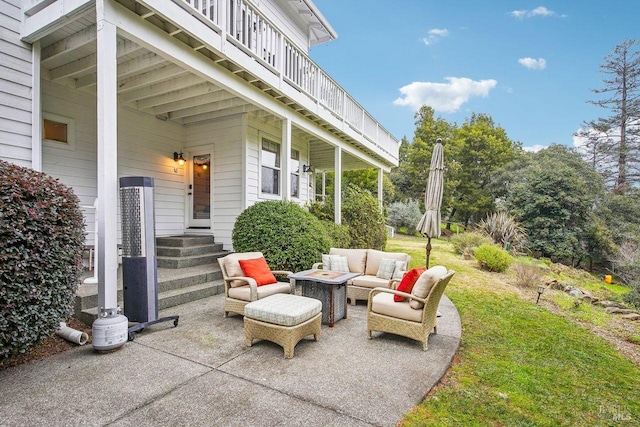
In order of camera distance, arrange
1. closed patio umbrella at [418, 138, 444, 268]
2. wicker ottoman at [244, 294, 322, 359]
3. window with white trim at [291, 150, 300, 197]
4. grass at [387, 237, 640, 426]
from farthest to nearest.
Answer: window with white trim at [291, 150, 300, 197] < closed patio umbrella at [418, 138, 444, 268] < wicker ottoman at [244, 294, 322, 359] < grass at [387, 237, 640, 426]

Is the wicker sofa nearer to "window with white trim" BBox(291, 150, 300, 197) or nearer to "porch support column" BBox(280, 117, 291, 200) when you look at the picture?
"porch support column" BBox(280, 117, 291, 200)

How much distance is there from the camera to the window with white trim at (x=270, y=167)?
834 cm

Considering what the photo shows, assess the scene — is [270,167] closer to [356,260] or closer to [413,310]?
[356,260]

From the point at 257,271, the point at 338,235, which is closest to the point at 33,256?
the point at 257,271

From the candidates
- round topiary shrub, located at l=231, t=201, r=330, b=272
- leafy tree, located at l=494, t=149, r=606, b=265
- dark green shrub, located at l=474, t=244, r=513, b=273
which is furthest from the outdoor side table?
leafy tree, located at l=494, t=149, r=606, b=265

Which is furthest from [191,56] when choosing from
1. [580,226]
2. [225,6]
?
[580,226]

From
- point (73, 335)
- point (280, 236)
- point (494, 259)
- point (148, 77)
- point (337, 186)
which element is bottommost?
point (494, 259)

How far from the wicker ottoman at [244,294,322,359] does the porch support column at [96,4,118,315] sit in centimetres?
157

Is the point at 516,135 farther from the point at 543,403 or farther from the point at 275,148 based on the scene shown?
the point at 543,403

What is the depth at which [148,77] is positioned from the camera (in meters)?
5.62

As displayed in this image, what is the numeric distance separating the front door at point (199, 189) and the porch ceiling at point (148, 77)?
94 centimetres

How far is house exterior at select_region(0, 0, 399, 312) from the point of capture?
3.95 meters

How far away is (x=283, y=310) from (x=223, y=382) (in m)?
0.93

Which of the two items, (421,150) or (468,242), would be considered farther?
(421,150)
